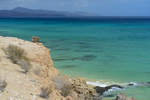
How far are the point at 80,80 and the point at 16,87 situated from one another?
4.24 meters

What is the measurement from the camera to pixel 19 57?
7625 millimetres

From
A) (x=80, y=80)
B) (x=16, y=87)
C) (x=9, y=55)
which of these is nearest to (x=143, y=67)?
(x=80, y=80)

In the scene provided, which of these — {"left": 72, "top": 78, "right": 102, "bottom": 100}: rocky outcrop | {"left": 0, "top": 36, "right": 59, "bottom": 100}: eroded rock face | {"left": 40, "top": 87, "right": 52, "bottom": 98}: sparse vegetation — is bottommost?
{"left": 72, "top": 78, "right": 102, "bottom": 100}: rocky outcrop

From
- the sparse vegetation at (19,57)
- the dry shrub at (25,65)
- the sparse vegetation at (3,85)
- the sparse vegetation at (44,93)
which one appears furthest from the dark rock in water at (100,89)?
the sparse vegetation at (3,85)

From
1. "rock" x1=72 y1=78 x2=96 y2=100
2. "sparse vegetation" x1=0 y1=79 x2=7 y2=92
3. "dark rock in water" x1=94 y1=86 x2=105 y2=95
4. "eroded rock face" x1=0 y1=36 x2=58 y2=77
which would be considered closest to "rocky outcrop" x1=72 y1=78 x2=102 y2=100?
"rock" x1=72 y1=78 x2=96 y2=100

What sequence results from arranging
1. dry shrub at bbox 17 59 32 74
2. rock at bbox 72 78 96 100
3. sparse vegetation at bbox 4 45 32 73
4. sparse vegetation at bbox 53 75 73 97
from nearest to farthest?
dry shrub at bbox 17 59 32 74, sparse vegetation at bbox 4 45 32 73, sparse vegetation at bbox 53 75 73 97, rock at bbox 72 78 96 100

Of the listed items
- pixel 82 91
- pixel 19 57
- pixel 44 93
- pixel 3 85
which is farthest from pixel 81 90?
pixel 3 85

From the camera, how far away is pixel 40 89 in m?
5.93

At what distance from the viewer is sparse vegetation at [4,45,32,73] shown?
276 inches

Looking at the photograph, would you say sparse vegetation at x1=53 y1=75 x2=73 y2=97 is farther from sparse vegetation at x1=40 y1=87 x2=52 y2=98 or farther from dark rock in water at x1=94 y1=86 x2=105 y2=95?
dark rock in water at x1=94 y1=86 x2=105 y2=95

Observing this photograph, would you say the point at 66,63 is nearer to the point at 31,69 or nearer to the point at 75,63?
the point at 75,63

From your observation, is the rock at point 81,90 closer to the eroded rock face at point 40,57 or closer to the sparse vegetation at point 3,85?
the eroded rock face at point 40,57

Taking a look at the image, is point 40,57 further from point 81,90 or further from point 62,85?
point 81,90

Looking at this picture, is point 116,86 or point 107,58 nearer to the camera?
point 116,86
